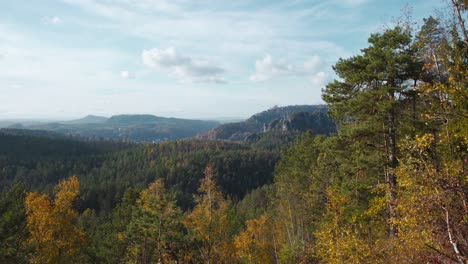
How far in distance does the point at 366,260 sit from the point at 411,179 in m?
4.16

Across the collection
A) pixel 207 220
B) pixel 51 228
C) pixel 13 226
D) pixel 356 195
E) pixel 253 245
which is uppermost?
pixel 356 195

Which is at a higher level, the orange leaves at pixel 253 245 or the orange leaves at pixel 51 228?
the orange leaves at pixel 51 228

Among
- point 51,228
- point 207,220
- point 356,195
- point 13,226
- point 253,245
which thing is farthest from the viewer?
point 253,245

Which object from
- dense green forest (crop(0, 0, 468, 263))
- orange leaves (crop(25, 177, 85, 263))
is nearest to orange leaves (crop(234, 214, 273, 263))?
dense green forest (crop(0, 0, 468, 263))

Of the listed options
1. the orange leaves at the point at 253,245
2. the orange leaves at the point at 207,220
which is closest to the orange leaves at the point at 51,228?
the orange leaves at the point at 207,220

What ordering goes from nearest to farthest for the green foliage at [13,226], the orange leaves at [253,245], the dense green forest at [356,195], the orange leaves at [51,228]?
1. the dense green forest at [356,195]
2. the green foliage at [13,226]
3. the orange leaves at [51,228]
4. the orange leaves at [253,245]

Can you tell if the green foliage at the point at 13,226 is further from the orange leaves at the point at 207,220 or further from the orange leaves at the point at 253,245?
the orange leaves at the point at 253,245

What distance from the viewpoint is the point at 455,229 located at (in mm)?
8953

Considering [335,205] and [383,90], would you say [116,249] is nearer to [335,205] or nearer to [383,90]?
[335,205]

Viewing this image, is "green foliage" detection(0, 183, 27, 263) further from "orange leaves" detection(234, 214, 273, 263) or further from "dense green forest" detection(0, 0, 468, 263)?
"orange leaves" detection(234, 214, 273, 263)

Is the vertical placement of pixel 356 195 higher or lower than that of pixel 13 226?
higher

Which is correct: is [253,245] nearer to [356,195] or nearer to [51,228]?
[356,195]

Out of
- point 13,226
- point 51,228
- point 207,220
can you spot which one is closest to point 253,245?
point 207,220

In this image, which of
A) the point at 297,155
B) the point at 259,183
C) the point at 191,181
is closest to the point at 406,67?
the point at 297,155
